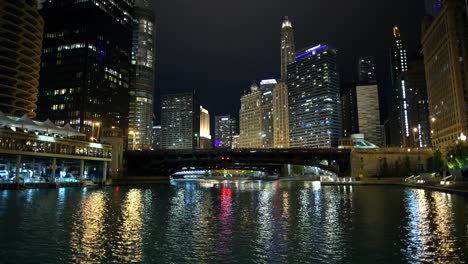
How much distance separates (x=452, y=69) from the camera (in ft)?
563

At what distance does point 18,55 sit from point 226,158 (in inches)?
3518

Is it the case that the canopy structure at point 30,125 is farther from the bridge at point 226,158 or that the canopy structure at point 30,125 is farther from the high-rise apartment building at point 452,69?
the high-rise apartment building at point 452,69

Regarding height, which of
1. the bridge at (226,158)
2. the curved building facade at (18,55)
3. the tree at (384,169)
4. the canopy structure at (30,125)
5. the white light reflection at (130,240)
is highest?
the curved building facade at (18,55)

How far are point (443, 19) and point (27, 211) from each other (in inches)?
7668

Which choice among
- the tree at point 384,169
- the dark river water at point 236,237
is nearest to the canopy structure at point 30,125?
the dark river water at point 236,237

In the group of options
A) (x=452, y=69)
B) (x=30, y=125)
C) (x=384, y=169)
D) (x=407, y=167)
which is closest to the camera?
(x=30, y=125)

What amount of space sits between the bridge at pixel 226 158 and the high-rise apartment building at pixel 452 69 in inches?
2421

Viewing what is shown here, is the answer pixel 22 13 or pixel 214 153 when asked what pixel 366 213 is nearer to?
pixel 214 153

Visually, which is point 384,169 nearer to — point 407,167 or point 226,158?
point 407,167

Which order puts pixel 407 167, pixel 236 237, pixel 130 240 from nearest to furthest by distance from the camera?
pixel 130 240
pixel 236 237
pixel 407 167

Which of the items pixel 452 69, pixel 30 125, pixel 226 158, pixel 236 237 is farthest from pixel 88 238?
pixel 452 69

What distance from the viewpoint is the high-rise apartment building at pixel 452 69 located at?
16775cm

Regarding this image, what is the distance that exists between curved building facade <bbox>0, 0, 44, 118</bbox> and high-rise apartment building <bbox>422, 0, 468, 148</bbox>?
594 ft

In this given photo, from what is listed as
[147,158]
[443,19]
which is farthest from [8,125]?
[443,19]
